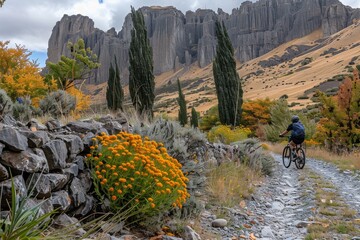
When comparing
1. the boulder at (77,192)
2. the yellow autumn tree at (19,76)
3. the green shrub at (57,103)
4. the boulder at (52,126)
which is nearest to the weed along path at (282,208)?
the boulder at (77,192)

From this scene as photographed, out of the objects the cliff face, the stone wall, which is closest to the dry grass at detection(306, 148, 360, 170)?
the stone wall

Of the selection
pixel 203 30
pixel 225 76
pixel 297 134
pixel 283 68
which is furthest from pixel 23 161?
pixel 203 30

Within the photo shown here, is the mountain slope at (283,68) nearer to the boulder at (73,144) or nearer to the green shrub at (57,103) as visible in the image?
the green shrub at (57,103)

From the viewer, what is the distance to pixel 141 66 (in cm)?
1481

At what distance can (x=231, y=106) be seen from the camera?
936 inches

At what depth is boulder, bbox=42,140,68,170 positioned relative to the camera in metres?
3.36

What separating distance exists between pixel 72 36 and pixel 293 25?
9352 cm

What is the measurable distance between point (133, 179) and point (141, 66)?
11788mm

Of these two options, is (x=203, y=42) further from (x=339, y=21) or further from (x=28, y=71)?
(x=28, y=71)

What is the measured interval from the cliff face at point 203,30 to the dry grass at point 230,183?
427ft

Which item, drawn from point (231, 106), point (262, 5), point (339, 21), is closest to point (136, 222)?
point (231, 106)

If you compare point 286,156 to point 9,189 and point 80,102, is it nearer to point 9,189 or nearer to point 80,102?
point 80,102

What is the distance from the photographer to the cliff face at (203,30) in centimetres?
13025

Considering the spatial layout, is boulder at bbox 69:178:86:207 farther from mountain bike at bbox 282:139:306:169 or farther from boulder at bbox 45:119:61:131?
mountain bike at bbox 282:139:306:169
